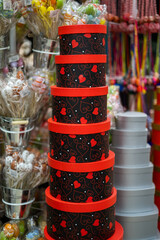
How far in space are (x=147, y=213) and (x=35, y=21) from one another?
1.19 metres

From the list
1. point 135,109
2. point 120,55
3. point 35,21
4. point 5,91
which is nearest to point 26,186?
point 5,91

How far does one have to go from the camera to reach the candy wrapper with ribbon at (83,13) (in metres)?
1.46

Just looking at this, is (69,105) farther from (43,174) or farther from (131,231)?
(131,231)

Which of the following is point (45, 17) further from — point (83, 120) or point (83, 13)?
point (83, 120)

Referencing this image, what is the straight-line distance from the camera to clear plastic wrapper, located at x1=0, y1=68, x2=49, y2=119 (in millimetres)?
1545

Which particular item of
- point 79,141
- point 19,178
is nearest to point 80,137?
point 79,141

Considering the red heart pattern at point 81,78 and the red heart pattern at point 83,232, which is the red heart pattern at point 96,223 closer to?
the red heart pattern at point 83,232

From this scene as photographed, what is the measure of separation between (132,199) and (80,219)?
51 cm

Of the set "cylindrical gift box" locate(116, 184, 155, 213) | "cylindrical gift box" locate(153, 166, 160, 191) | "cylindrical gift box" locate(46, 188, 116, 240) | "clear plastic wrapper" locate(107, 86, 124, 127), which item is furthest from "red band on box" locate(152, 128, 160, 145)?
"cylindrical gift box" locate(46, 188, 116, 240)

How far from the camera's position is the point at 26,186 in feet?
5.41

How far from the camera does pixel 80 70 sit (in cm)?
128

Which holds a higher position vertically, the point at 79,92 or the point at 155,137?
the point at 79,92

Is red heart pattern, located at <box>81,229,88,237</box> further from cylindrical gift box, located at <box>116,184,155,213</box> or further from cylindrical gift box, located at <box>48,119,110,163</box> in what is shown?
cylindrical gift box, located at <box>116,184,155,213</box>

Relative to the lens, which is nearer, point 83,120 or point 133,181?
point 83,120
